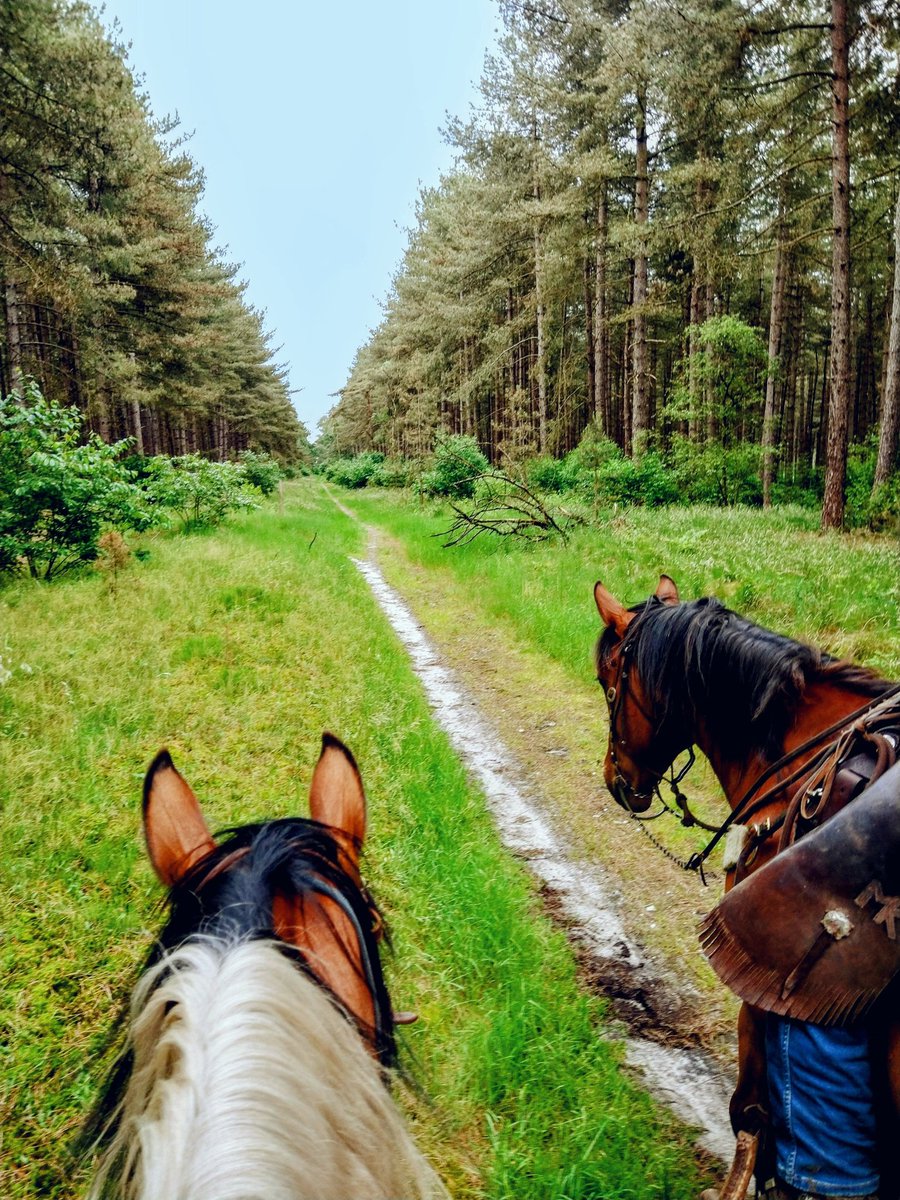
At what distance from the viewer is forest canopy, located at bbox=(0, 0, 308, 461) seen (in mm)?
10906

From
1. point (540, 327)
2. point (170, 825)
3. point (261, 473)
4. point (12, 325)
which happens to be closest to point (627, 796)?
point (170, 825)

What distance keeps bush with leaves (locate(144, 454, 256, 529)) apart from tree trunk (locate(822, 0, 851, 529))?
498 inches

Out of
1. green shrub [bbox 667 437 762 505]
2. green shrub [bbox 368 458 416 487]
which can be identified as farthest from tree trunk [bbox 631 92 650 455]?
green shrub [bbox 368 458 416 487]

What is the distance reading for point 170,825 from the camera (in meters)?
1.45

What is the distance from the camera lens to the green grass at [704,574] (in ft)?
21.6

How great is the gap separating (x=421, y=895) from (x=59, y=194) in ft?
51.2

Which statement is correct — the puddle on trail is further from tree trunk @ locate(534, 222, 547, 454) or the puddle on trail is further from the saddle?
tree trunk @ locate(534, 222, 547, 454)

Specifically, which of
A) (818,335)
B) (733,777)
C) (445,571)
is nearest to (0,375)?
(445,571)

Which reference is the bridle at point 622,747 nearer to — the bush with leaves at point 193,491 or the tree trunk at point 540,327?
the bush with leaves at point 193,491

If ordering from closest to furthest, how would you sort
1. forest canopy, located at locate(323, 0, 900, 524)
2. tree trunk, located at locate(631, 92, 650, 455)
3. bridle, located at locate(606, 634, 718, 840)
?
bridle, located at locate(606, 634, 718, 840), forest canopy, located at locate(323, 0, 900, 524), tree trunk, located at locate(631, 92, 650, 455)

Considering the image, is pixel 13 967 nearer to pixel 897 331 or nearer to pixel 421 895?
pixel 421 895

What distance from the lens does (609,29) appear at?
14883 mm

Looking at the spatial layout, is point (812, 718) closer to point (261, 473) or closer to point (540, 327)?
point (540, 327)

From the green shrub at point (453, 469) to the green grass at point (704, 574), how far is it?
504cm
